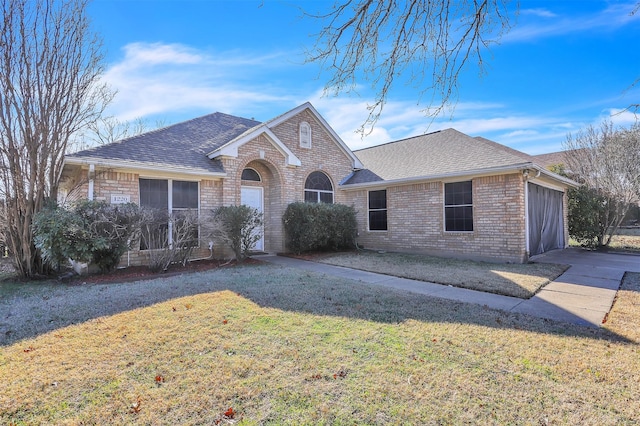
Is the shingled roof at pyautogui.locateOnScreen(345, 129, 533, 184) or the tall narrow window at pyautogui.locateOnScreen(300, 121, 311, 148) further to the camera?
the tall narrow window at pyautogui.locateOnScreen(300, 121, 311, 148)

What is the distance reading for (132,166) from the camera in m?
8.86

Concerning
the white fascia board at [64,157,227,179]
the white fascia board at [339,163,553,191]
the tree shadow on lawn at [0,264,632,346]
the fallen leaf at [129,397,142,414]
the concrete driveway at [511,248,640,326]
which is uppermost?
the white fascia board at [64,157,227,179]

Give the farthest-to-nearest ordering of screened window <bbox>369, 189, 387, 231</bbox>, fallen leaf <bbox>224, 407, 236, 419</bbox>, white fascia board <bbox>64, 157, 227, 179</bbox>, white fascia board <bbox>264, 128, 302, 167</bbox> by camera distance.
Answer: screened window <bbox>369, 189, 387, 231</bbox>
white fascia board <bbox>264, 128, 302, 167</bbox>
white fascia board <bbox>64, 157, 227, 179</bbox>
fallen leaf <bbox>224, 407, 236, 419</bbox>

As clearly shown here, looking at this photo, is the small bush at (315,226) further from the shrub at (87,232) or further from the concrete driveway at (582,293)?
the concrete driveway at (582,293)

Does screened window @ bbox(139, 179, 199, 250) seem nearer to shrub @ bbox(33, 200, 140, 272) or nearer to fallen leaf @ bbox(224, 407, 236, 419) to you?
shrub @ bbox(33, 200, 140, 272)

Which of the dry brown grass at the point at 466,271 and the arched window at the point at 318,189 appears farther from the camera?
the arched window at the point at 318,189

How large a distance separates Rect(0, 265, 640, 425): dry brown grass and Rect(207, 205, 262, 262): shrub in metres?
4.70

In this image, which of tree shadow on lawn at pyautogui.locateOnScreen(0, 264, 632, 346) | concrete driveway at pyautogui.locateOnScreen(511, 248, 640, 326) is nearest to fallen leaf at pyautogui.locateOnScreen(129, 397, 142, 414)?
tree shadow on lawn at pyautogui.locateOnScreen(0, 264, 632, 346)

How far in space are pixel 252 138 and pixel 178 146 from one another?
8.39ft

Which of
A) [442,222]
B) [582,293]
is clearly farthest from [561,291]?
[442,222]

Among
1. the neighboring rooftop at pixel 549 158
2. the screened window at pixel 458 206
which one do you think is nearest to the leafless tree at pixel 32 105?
the screened window at pixel 458 206

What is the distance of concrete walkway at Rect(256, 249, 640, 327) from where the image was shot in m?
5.10

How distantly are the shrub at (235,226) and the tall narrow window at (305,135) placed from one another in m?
4.63

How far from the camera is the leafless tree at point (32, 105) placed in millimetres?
7566
